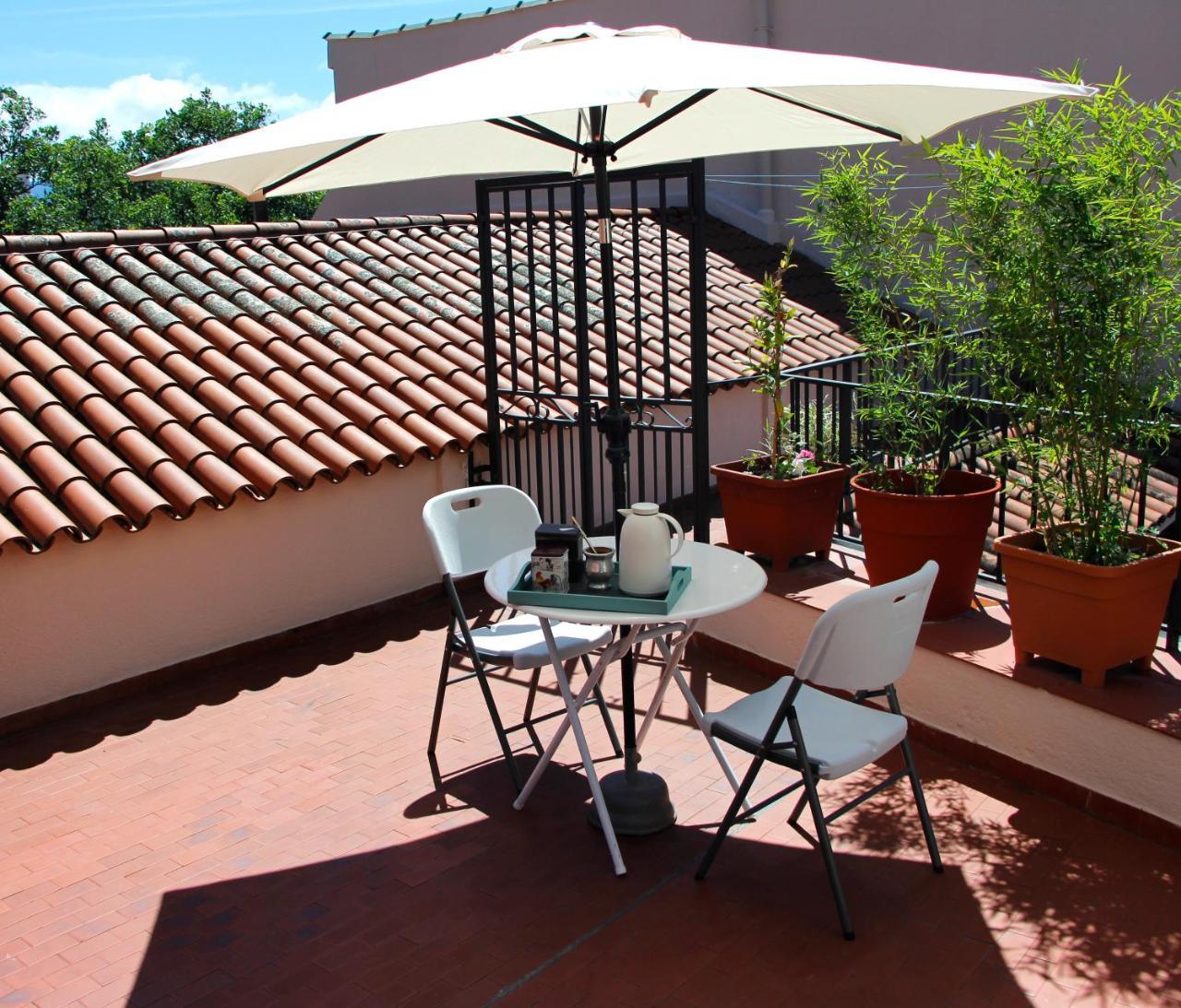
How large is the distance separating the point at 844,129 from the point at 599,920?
334cm

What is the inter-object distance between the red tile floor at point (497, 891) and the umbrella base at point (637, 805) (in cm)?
6

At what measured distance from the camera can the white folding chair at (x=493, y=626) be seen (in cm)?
443

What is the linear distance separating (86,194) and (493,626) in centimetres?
3751

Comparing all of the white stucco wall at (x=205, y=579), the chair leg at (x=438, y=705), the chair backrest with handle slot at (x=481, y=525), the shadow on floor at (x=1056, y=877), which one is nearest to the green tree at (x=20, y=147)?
the white stucco wall at (x=205, y=579)

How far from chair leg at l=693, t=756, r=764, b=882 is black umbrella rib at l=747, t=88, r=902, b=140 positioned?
2.50 m

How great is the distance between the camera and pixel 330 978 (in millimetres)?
3383

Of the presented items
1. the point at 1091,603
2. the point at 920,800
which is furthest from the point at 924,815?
the point at 1091,603

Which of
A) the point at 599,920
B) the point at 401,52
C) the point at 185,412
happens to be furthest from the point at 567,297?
the point at 401,52

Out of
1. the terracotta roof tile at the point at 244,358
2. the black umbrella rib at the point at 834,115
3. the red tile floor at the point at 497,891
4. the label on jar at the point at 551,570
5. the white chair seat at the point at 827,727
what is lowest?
the red tile floor at the point at 497,891

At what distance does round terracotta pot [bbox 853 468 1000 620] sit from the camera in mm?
4809

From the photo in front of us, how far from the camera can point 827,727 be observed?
3.71 metres

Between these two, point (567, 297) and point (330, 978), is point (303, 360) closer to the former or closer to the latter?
point (567, 297)

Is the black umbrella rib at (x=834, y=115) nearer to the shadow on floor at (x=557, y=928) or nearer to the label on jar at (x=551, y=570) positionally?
the label on jar at (x=551, y=570)

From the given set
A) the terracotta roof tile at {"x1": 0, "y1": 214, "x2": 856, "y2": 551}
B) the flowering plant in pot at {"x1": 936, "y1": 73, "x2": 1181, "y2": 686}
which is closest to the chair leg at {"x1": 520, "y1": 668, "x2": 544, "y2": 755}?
the terracotta roof tile at {"x1": 0, "y1": 214, "x2": 856, "y2": 551}
